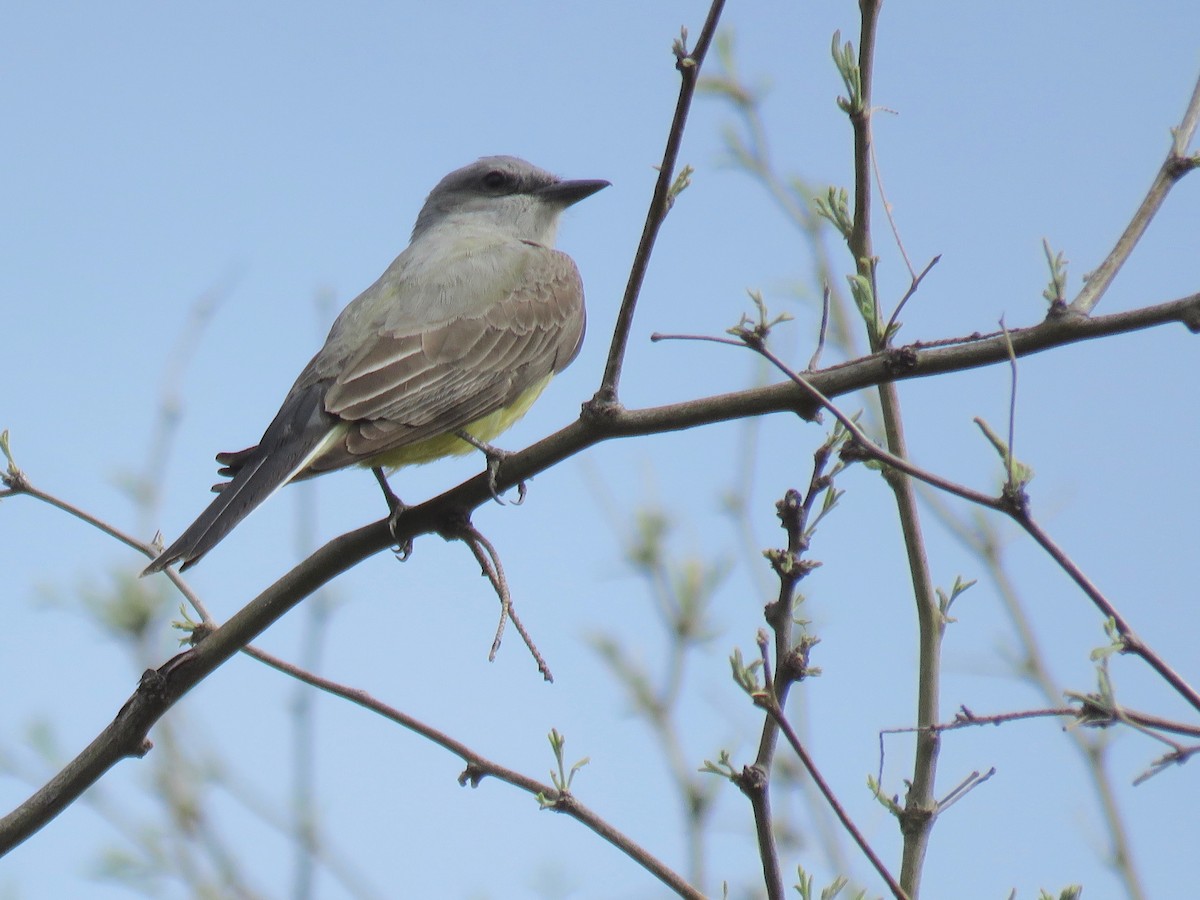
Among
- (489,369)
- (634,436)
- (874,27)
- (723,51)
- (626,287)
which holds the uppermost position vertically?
Result: (723,51)

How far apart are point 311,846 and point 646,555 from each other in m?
1.27

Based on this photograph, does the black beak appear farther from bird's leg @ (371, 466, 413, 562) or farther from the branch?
the branch

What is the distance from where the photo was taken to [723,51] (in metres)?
4.68

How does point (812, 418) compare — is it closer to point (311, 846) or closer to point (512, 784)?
point (512, 784)

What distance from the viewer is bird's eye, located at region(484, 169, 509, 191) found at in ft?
22.0

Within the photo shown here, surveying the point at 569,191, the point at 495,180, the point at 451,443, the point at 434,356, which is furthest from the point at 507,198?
the point at 451,443

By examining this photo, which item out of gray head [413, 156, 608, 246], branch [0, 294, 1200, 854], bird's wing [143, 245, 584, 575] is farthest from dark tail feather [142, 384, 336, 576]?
gray head [413, 156, 608, 246]

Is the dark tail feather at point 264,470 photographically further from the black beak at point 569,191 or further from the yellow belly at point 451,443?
the black beak at point 569,191

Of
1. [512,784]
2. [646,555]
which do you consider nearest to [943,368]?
[512,784]

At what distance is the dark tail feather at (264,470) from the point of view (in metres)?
3.53

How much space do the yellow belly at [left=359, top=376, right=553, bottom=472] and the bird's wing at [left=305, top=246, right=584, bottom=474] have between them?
0.28ft

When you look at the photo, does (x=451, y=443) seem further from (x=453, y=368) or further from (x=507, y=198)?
(x=507, y=198)

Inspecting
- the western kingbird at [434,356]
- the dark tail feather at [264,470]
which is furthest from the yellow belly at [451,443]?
the dark tail feather at [264,470]

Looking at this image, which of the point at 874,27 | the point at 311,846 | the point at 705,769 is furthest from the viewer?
the point at 311,846
